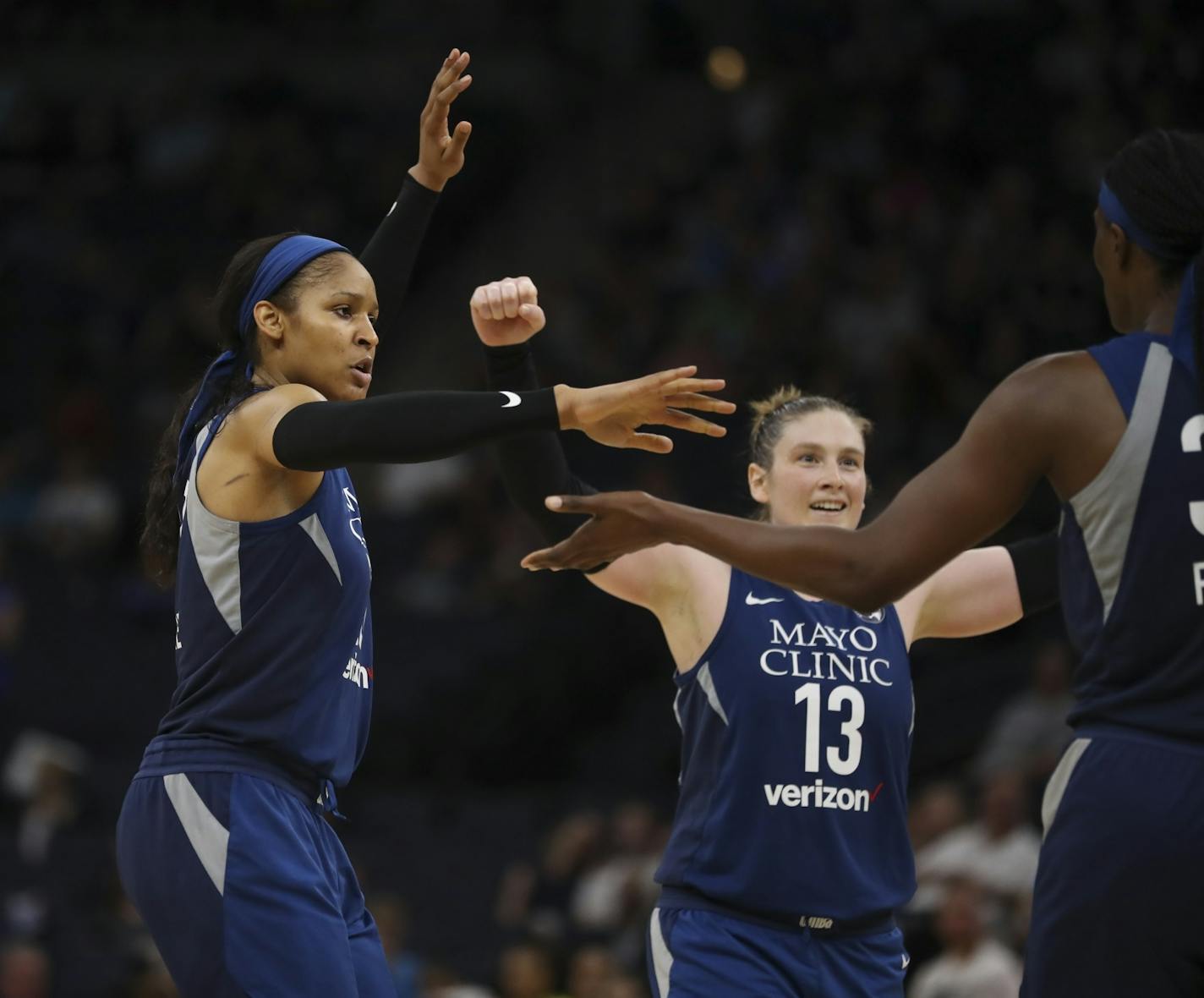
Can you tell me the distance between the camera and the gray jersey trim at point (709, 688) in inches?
187

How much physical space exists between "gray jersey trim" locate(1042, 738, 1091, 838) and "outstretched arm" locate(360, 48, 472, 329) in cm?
238

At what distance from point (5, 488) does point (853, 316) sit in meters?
6.88

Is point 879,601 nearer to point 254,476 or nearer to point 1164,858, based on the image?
point 1164,858

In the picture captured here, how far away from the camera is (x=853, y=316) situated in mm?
12758

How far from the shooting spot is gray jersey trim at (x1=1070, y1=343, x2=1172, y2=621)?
3.24 metres

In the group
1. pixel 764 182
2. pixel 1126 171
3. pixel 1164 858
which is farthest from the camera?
pixel 764 182

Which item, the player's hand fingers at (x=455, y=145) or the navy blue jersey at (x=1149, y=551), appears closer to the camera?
the navy blue jersey at (x=1149, y=551)

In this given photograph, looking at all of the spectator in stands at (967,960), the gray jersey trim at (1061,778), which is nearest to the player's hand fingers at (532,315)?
the gray jersey trim at (1061,778)

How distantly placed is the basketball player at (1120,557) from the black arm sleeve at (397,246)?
2.01 m

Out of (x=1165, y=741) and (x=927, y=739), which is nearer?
(x=1165, y=741)

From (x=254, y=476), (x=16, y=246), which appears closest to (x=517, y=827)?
(x=254, y=476)

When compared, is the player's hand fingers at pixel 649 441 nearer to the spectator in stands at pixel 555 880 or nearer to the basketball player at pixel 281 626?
the basketball player at pixel 281 626

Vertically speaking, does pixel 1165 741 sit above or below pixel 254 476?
below

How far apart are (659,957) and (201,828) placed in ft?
4.32
